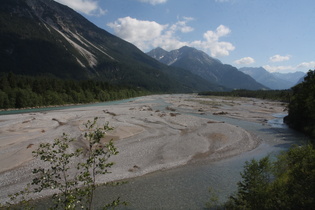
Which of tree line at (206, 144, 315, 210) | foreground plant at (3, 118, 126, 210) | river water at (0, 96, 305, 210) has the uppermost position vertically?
foreground plant at (3, 118, 126, 210)

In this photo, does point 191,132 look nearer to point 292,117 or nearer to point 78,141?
point 78,141

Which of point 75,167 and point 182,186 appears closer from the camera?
point 75,167

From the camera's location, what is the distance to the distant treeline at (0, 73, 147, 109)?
87.4 metres

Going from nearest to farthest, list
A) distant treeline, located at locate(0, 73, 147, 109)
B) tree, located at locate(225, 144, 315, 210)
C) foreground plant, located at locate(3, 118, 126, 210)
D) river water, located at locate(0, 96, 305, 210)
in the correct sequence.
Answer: foreground plant, located at locate(3, 118, 126, 210) < tree, located at locate(225, 144, 315, 210) < river water, located at locate(0, 96, 305, 210) < distant treeline, located at locate(0, 73, 147, 109)

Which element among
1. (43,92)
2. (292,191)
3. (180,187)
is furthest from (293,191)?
(43,92)

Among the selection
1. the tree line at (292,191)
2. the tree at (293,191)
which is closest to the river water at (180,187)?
the tree line at (292,191)

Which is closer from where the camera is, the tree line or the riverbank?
the tree line

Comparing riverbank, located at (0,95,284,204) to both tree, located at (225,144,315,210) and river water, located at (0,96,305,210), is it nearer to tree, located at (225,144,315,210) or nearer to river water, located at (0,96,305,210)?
river water, located at (0,96,305,210)

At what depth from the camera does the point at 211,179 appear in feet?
69.6

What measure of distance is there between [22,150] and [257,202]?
99.3 feet

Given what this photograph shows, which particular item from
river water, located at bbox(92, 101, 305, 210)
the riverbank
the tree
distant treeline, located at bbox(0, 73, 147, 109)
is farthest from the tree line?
distant treeline, located at bbox(0, 73, 147, 109)

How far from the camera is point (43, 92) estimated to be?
10275 cm

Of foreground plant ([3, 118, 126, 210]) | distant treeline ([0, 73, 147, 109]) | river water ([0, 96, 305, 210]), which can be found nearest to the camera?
foreground plant ([3, 118, 126, 210])

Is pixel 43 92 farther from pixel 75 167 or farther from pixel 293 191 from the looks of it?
A: pixel 293 191
